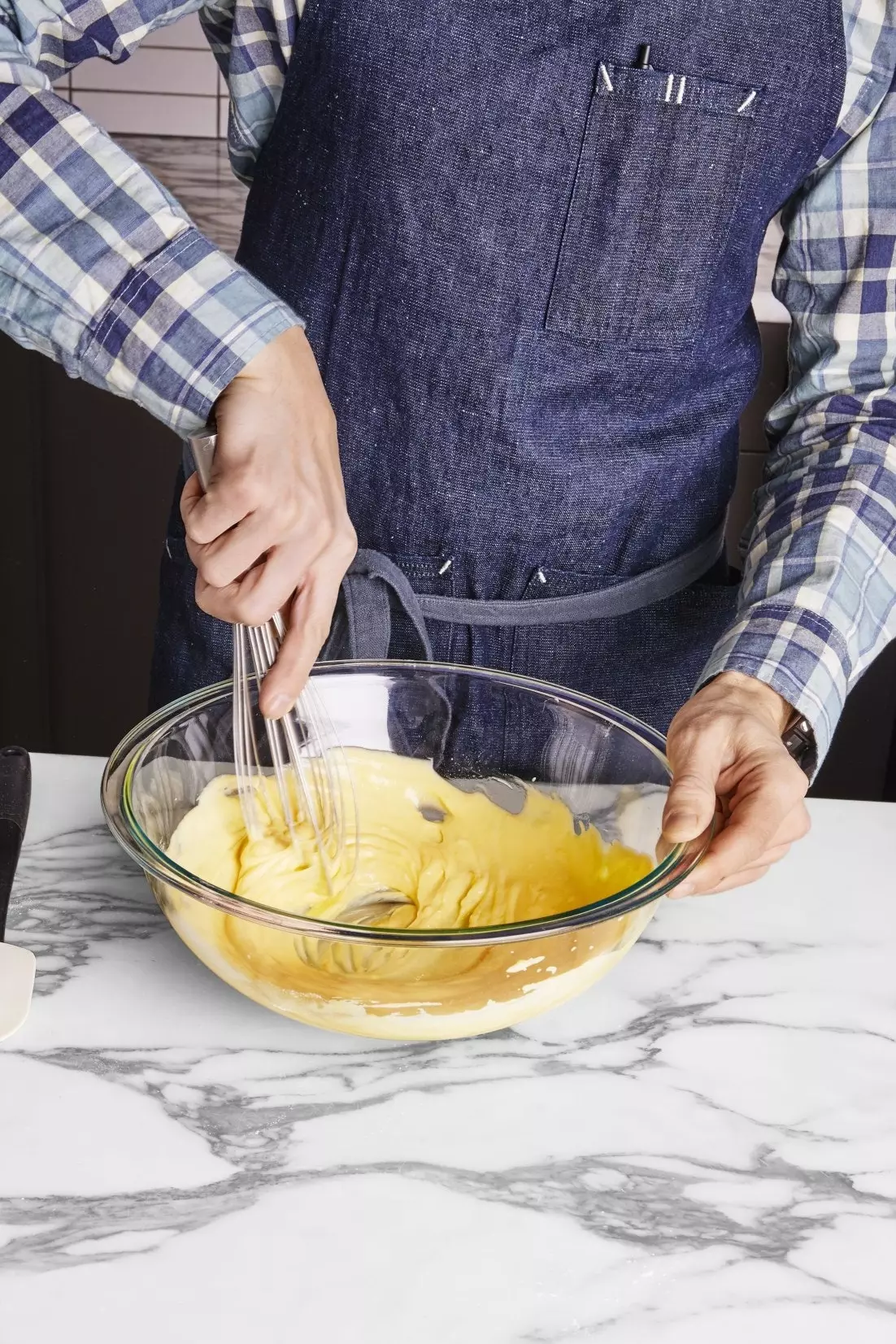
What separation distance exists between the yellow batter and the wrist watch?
152 mm

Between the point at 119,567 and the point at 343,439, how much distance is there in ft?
3.95

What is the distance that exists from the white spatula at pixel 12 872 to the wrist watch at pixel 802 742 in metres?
0.45

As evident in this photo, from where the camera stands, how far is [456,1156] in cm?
55

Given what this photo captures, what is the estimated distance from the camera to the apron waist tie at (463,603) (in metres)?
0.95

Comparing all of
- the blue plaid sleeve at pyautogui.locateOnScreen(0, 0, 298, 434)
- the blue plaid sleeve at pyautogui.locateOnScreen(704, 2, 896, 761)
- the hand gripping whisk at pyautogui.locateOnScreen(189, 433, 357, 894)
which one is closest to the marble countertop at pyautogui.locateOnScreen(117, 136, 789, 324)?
the blue plaid sleeve at pyautogui.locateOnScreen(704, 2, 896, 761)

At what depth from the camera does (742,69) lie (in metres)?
0.84

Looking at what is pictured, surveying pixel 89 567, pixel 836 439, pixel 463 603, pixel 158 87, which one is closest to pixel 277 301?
pixel 463 603

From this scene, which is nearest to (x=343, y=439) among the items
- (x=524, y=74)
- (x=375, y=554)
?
(x=375, y=554)

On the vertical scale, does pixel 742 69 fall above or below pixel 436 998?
above

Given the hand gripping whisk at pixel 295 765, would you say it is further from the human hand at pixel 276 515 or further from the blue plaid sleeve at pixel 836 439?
the blue plaid sleeve at pixel 836 439

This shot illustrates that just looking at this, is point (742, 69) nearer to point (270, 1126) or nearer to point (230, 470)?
point (230, 470)

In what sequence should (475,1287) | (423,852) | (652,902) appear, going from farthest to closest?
(423,852), (652,902), (475,1287)

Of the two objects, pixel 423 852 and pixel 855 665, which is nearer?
pixel 423 852

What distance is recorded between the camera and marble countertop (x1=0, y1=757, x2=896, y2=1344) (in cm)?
48
